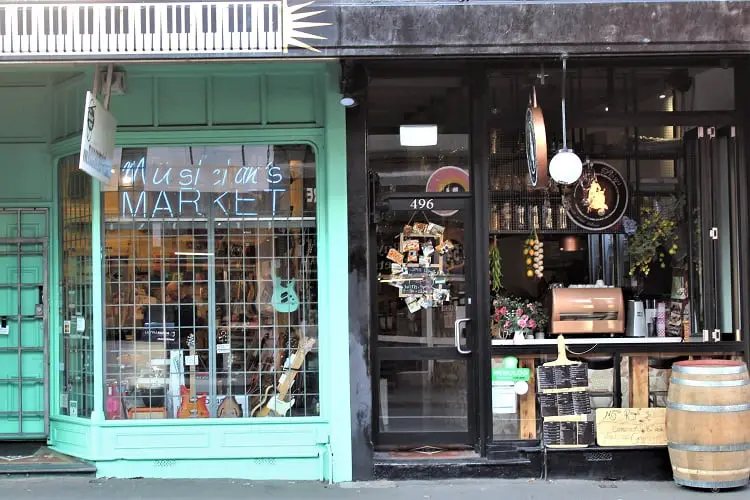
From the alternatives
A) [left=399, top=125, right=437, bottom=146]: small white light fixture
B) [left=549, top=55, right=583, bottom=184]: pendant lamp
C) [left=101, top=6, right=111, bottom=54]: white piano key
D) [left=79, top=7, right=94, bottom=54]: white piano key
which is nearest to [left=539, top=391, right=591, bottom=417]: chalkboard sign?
[left=549, top=55, right=583, bottom=184]: pendant lamp

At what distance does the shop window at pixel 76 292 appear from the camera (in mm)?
7164

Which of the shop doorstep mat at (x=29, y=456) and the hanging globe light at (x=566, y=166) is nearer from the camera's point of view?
the hanging globe light at (x=566, y=166)

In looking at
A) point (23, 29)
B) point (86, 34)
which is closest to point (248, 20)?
point (86, 34)

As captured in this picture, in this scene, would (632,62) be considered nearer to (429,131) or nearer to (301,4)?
(429,131)

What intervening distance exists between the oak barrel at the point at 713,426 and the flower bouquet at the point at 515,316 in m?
1.37

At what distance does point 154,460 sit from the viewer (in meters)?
6.84

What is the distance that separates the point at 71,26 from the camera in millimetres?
5773

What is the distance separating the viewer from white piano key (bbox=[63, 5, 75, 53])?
5.77 meters

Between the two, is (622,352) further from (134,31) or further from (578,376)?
(134,31)

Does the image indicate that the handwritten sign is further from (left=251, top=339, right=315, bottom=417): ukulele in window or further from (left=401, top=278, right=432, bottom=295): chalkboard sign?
(left=251, top=339, right=315, bottom=417): ukulele in window

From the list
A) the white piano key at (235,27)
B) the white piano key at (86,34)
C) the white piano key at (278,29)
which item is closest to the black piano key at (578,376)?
the white piano key at (278,29)

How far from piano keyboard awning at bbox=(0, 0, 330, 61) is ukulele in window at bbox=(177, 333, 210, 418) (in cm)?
266

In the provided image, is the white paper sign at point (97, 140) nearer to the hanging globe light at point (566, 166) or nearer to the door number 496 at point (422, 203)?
the door number 496 at point (422, 203)

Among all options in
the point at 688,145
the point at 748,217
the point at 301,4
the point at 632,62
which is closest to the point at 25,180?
the point at 301,4
